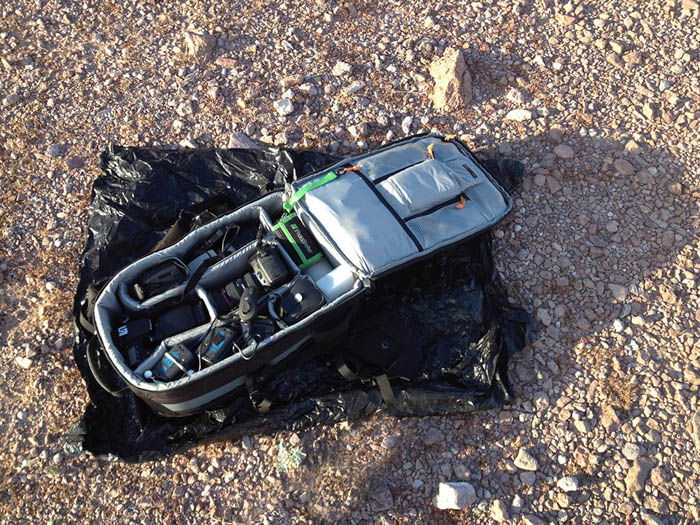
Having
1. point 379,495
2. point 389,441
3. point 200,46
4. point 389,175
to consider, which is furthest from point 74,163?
point 379,495

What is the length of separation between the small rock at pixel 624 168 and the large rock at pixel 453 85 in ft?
Answer: 4.46

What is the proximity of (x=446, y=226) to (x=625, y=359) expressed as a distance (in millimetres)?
1572

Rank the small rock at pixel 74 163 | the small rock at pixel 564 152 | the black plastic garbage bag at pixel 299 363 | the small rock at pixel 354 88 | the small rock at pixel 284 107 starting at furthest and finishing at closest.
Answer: the small rock at pixel 354 88 < the small rock at pixel 284 107 < the small rock at pixel 74 163 < the small rock at pixel 564 152 < the black plastic garbage bag at pixel 299 363

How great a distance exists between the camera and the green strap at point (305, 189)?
3.87 metres

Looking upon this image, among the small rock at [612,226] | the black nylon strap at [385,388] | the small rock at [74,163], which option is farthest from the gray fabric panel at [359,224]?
the small rock at [74,163]

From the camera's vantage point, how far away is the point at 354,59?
519 centimetres

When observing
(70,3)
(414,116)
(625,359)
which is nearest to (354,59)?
(414,116)

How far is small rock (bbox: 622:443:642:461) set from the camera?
3.59 m

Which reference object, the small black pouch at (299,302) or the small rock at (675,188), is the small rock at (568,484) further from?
the small rock at (675,188)

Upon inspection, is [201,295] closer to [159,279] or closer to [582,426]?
[159,279]

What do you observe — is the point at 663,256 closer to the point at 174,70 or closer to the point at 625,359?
the point at 625,359

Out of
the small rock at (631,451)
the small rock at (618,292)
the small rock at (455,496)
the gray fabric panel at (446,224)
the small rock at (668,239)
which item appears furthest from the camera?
the small rock at (668,239)

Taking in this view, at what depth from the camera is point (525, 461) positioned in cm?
363

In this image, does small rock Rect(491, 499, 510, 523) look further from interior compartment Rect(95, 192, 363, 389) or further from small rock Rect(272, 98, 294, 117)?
small rock Rect(272, 98, 294, 117)
